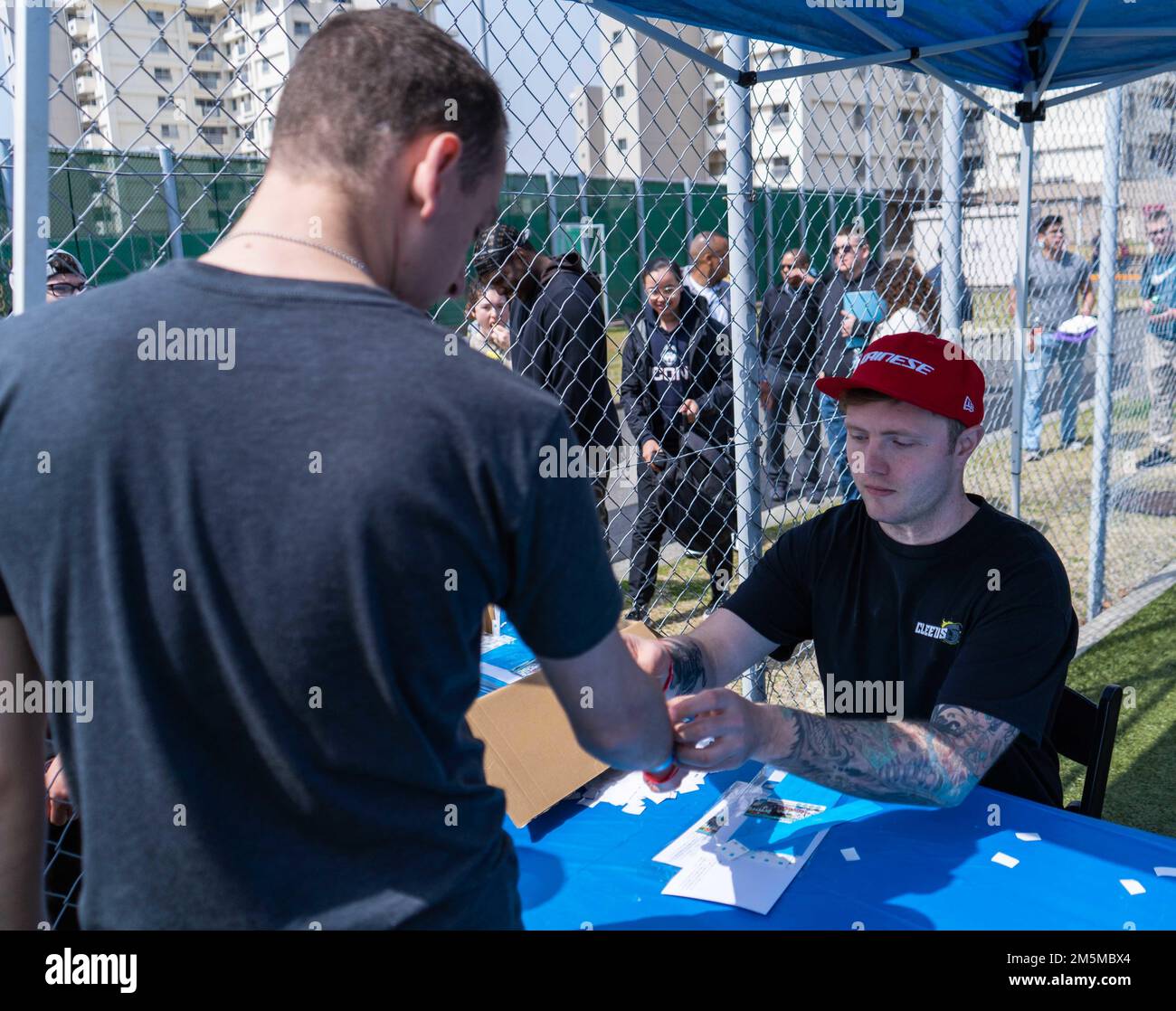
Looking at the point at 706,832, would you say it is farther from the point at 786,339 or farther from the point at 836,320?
the point at 786,339

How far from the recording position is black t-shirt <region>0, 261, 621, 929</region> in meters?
0.85

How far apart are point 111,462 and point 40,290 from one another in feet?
2.34

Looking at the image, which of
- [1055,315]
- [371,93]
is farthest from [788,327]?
[371,93]

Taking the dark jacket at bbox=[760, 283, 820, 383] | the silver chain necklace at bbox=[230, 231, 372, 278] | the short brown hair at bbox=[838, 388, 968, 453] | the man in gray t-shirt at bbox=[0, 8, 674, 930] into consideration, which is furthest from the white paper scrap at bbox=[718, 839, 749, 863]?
the dark jacket at bbox=[760, 283, 820, 383]

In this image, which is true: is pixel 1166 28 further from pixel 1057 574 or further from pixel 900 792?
pixel 900 792

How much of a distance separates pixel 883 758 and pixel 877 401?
85 centimetres

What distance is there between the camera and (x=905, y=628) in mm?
2143

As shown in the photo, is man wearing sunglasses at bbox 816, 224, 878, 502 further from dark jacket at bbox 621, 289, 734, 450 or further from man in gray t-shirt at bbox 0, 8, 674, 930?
man in gray t-shirt at bbox 0, 8, 674, 930

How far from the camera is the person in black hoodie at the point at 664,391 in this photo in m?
4.98

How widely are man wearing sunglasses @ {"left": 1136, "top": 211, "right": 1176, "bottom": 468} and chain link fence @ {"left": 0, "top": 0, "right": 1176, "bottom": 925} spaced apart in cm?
3

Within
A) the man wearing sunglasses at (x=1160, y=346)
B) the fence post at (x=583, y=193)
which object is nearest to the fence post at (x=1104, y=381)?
the man wearing sunglasses at (x=1160, y=346)

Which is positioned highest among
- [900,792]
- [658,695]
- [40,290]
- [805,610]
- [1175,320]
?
[1175,320]
